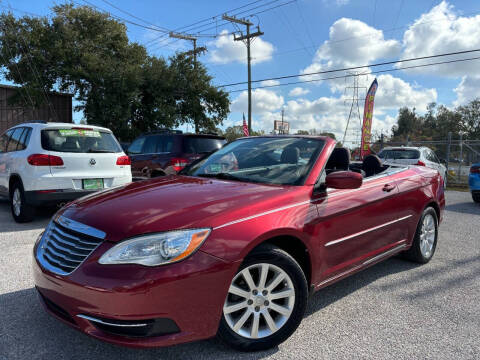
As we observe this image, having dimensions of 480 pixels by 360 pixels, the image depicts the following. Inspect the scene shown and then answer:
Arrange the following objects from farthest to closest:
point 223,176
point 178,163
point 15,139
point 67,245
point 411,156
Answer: point 411,156, point 178,163, point 15,139, point 223,176, point 67,245

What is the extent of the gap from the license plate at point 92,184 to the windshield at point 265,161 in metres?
3.09

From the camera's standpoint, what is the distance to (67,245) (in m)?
2.43

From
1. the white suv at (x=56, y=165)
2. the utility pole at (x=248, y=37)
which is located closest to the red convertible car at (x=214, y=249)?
the white suv at (x=56, y=165)

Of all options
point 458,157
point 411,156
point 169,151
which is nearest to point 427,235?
point 169,151

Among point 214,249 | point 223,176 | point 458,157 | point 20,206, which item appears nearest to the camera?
point 214,249

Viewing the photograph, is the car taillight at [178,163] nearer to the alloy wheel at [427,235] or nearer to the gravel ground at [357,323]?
the gravel ground at [357,323]

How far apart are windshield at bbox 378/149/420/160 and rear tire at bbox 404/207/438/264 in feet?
25.0

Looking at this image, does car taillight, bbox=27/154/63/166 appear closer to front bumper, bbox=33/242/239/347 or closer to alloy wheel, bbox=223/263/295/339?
front bumper, bbox=33/242/239/347

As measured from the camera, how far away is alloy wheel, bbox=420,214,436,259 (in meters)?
4.45

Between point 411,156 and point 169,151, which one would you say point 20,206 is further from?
point 411,156

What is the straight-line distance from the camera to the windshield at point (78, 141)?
6.11 metres

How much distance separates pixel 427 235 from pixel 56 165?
18.0 feet

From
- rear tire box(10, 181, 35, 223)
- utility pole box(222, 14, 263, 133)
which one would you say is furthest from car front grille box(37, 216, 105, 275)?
utility pole box(222, 14, 263, 133)

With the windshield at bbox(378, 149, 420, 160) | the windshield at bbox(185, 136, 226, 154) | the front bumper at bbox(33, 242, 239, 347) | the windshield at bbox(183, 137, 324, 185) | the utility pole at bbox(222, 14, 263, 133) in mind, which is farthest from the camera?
the utility pole at bbox(222, 14, 263, 133)
